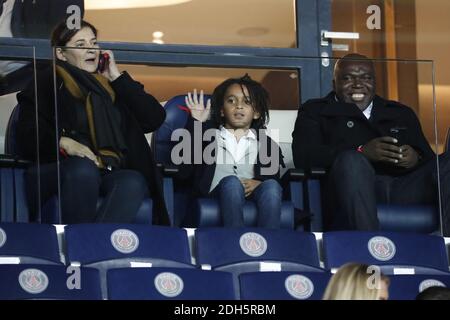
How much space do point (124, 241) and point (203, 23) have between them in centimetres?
297

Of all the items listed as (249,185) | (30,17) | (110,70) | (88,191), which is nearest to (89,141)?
(88,191)

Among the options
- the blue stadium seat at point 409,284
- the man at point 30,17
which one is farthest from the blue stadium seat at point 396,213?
the man at point 30,17

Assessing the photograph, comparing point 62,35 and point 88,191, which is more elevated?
point 62,35

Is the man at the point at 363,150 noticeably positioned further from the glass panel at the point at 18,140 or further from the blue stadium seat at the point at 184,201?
the glass panel at the point at 18,140

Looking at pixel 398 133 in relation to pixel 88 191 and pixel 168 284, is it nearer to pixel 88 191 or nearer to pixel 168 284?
pixel 88 191

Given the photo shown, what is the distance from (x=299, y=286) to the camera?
558cm

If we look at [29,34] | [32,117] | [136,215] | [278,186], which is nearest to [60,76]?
[32,117]

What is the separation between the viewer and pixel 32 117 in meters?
6.39

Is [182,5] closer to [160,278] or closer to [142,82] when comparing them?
[142,82]

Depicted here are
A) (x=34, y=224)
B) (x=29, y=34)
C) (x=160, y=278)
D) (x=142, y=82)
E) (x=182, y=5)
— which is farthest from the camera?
(x=182, y=5)

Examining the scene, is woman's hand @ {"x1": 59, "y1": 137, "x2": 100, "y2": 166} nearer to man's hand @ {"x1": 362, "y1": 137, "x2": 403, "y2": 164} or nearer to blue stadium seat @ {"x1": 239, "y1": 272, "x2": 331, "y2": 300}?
blue stadium seat @ {"x1": 239, "y1": 272, "x2": 331, "y2": 300}

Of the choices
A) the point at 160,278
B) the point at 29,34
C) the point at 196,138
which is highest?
the point at 29,34

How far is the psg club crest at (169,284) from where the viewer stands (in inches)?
212

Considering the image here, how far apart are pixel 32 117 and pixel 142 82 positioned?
2.08ft
